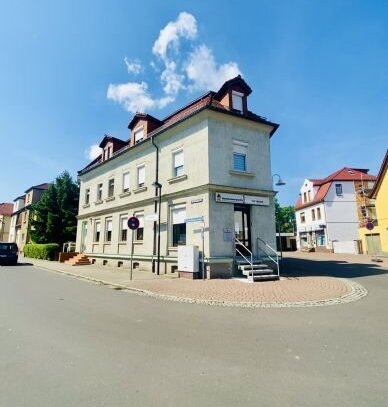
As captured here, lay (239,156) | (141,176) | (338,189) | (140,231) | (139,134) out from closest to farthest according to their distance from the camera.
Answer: (239,156) → (140,231) → (141,176) → (139,134) → (338,189)

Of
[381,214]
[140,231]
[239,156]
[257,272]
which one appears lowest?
[257,272]

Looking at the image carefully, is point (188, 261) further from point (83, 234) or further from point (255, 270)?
point (83, 234)

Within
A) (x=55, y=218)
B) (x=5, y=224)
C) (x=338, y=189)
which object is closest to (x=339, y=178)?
(x=338, y=189)

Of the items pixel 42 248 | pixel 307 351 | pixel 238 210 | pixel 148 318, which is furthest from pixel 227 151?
A: pixel 42 248

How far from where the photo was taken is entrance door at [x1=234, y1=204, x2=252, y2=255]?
15.8 meters

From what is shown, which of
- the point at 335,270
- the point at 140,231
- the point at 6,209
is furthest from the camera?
the point at 6,209

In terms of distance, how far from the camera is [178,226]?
16766 mm

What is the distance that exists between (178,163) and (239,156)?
349cm

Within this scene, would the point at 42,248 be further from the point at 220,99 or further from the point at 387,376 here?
the point at 387,376

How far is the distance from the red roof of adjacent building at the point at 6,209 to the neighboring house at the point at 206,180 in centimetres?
5769

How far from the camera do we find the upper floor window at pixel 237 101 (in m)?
17.0

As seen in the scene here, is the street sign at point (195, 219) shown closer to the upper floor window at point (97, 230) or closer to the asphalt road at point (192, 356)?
the asphalt road at point (192, 356)

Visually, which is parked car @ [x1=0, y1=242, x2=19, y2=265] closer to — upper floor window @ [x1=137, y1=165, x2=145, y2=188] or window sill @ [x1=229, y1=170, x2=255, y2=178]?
upper floor window @ [x1=137, y1=165, x2=145, y2=188]

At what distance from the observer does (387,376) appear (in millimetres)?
4059
